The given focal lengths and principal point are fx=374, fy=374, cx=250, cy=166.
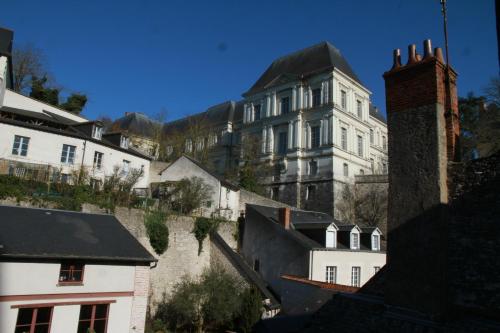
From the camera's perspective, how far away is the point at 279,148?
41688mm

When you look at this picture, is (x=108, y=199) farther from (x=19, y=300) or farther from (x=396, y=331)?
(x=396, y=331)

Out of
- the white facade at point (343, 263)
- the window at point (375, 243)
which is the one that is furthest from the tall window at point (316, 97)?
the white facade at point (343, 263)

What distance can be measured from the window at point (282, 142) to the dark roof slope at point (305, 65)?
243 inches

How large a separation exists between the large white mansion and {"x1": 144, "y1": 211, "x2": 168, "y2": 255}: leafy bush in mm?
20411

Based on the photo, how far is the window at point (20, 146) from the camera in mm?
22484

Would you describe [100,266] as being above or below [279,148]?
below

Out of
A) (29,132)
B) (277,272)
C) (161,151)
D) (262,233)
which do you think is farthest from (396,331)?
(161,151)

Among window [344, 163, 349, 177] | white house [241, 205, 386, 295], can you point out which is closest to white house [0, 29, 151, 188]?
white house [241, 205, 386, 295]

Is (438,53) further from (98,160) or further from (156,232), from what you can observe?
(98,160)

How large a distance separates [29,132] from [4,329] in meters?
15.3

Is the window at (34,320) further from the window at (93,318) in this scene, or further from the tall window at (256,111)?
the tall window at (256,111)

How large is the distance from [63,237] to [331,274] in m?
13.2

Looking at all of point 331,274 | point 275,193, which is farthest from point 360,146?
point 331,274

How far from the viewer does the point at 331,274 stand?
1997 centimetres
